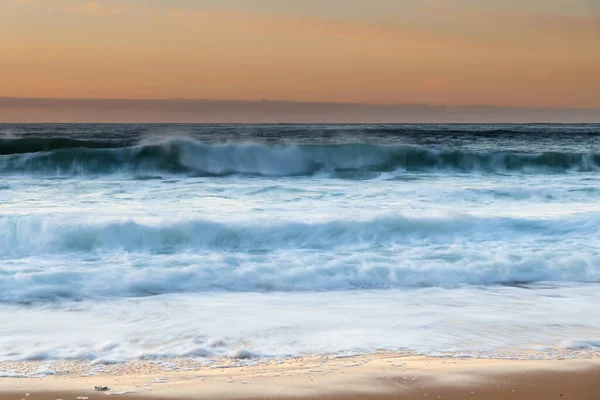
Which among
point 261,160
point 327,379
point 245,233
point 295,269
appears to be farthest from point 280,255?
point 261,160

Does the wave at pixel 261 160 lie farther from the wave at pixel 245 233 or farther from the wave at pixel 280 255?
the wave at pixel 280 255

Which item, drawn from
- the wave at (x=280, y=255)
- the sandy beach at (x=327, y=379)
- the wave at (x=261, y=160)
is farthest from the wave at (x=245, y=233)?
the wave at (x=261, y=160)

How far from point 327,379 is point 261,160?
14209 millimetres

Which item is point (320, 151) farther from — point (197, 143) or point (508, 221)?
point (508, 221)

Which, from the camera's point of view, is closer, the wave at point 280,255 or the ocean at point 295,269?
the ocean at point 295,269

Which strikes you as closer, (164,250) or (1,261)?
(1,261)

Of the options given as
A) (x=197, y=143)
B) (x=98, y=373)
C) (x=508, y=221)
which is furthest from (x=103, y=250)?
(x=197, y=143)

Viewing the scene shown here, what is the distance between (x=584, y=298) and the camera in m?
5.52

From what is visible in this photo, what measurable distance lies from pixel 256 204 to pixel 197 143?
324 inches

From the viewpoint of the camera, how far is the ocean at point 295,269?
4.25 metres

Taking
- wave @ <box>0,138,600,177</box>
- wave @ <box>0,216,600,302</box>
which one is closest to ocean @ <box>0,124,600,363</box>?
wave @ <box>0,216,600,302</box>

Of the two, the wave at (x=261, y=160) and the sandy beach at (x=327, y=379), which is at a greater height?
the wave at (x=261, y=160)

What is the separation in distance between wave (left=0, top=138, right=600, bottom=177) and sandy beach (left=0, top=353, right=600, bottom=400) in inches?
480

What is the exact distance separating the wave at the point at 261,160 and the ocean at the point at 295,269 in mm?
2942
